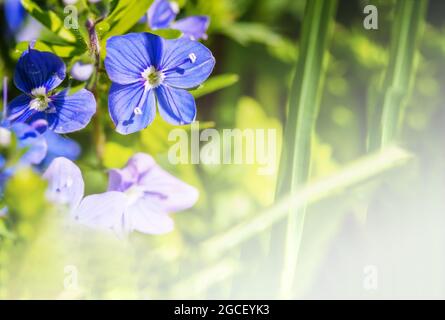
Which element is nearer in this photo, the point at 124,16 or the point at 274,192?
the point at 124,16

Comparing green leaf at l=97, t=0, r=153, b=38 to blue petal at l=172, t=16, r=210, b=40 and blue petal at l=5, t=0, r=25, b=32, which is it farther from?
blue petal at l=5, t=0, r=25, b=32

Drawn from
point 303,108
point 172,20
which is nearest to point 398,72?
point 303,108

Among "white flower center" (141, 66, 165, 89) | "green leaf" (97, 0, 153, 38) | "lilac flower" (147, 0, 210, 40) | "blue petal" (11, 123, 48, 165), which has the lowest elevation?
"blue petal" (11, 123, 48, 165)

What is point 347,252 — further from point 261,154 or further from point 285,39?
point 285,39

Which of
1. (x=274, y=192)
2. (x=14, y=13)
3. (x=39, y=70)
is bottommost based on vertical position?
(x=274, y=192)

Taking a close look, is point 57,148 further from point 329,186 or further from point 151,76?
point 329,186

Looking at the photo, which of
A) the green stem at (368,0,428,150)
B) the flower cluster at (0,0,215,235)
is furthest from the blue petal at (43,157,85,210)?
the green stem at (368,0,428,150)

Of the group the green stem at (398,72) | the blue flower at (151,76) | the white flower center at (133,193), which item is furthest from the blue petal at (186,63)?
the green stem at (398,72)
